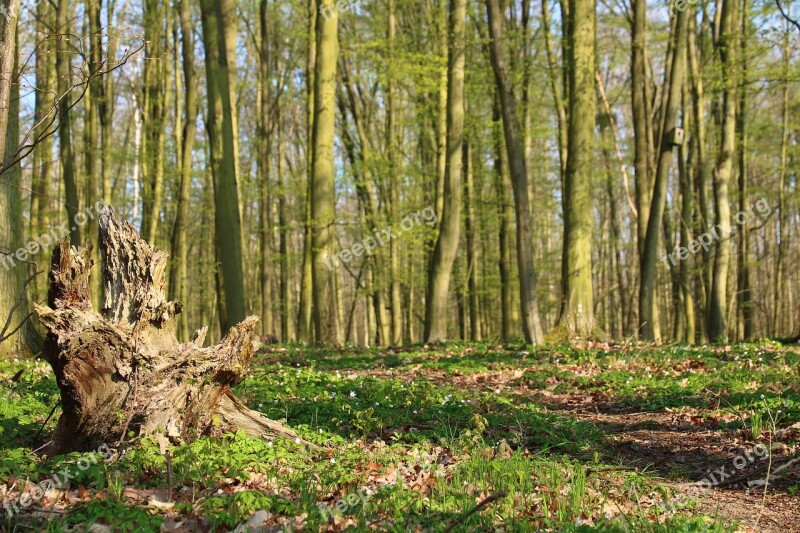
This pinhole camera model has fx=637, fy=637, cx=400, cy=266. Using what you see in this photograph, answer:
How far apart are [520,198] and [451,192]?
7.82 feet

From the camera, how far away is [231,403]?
514 centimetres

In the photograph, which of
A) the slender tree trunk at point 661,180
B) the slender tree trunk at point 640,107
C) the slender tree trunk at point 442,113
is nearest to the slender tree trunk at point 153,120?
the slender tree trunk at point 442,113

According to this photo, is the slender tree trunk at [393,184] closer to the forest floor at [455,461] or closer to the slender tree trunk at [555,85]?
the slender tree trunk at [555,85]

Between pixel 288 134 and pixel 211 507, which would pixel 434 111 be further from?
pixel 211 507

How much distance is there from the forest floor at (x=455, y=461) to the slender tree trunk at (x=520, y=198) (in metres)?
3.08

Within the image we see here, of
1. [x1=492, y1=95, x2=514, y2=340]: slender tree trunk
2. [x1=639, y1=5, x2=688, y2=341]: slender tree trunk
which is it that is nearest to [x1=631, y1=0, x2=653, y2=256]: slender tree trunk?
[x1=639, y1=5, x2=688, y2=341]: slender tree trunk

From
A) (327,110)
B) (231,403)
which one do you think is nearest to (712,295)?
(327,110)

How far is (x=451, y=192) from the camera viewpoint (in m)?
14.3

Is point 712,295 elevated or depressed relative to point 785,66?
depressed

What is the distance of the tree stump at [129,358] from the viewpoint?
4377 mm

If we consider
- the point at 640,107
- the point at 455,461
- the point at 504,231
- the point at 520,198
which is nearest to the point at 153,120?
the point at 504,231

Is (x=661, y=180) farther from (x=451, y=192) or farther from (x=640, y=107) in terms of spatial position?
(x=451, y=192)

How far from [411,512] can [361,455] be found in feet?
3.92

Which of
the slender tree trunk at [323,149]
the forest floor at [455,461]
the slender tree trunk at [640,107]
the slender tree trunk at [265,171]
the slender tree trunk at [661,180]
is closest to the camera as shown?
the forest floor at [455,461]
